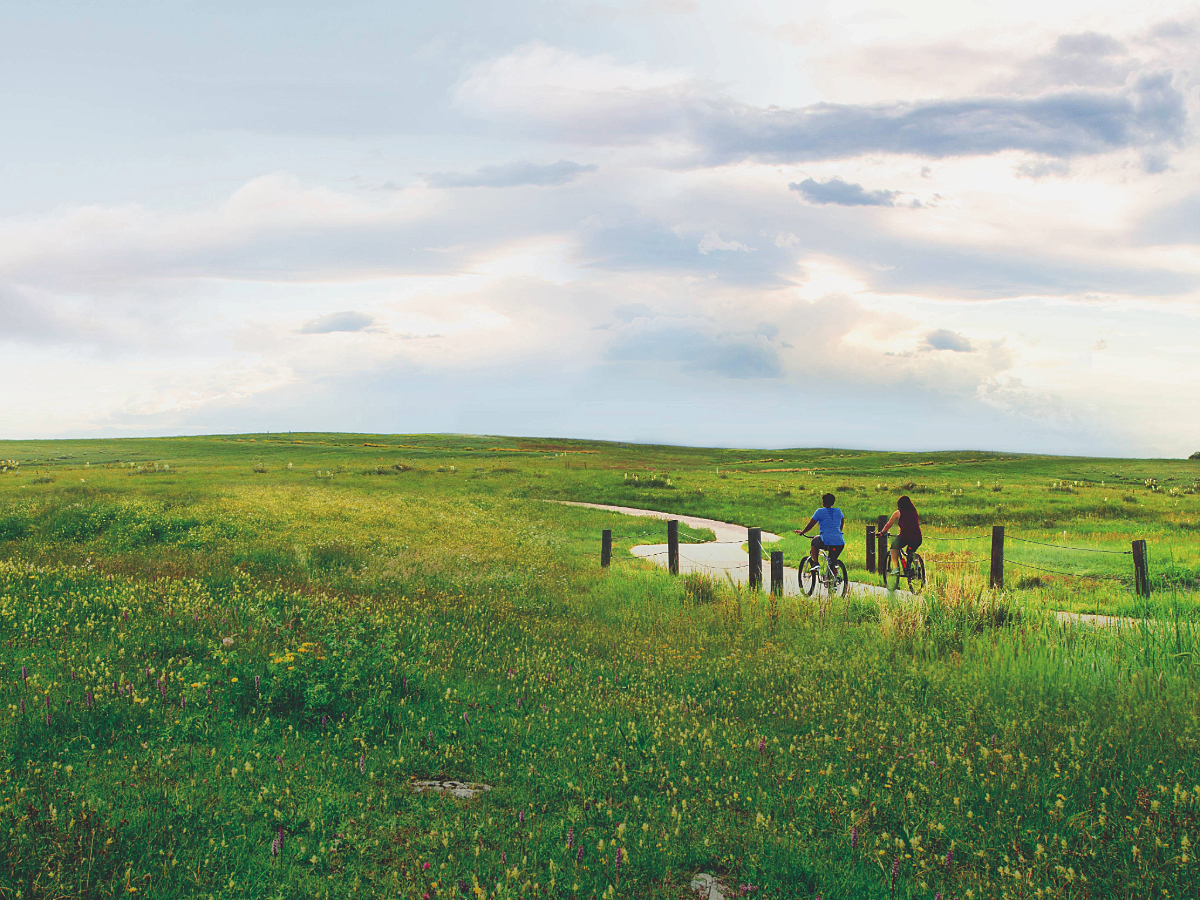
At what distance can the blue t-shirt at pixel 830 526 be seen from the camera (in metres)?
18.2

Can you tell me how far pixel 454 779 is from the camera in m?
6.50

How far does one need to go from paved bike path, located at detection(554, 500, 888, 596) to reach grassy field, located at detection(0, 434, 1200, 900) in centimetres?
508

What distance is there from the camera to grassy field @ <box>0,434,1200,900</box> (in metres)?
5.03

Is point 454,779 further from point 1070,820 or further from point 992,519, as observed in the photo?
point 992,519

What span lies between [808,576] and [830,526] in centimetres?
186

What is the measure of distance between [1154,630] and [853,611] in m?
4.60

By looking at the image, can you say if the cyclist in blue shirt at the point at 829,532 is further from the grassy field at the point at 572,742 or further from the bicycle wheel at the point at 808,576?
the grassy field at the point at 572,742

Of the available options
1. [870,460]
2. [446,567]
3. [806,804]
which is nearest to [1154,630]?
[806,804]

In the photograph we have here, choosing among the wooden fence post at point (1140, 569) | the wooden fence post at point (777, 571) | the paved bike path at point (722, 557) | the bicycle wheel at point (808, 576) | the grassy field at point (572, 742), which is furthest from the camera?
the paved bike path at point (722, 557)

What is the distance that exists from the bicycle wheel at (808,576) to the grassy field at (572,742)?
3911 mm

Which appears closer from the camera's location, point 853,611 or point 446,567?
point 853,611

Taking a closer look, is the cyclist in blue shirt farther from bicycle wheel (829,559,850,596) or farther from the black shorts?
bicycle wheel (829,559,850,596)

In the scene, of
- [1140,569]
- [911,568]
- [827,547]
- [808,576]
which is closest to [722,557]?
[808,576]

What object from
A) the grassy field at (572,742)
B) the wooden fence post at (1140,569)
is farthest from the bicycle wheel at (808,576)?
the wooden fence post at (1140,569)
